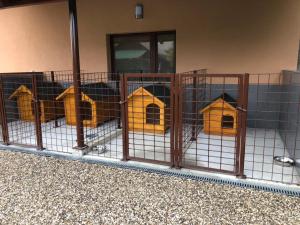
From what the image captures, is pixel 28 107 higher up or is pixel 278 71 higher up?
pixel 278 71

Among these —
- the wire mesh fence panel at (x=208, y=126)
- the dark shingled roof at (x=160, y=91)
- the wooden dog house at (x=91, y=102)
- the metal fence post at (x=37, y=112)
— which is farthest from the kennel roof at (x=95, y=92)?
the wire mesh fence panel at (x=208, y=126)

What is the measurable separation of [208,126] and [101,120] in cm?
197

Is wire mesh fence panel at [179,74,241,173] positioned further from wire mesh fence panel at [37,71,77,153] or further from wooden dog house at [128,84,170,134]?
wire mesh fence panel at [37,71,77,153]

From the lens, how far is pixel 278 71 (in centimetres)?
453

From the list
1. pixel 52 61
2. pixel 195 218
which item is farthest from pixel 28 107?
pixel 195 218

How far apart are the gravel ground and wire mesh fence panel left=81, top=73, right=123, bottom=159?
2.10 ft

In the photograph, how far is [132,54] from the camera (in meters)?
5.50

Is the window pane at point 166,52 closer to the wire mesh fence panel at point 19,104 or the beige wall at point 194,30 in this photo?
the beige wall at point 194,30

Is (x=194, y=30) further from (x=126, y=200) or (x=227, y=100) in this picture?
(x=126, y=200)

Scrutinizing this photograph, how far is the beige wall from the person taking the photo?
14.5ft

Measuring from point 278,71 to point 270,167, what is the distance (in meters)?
2.13

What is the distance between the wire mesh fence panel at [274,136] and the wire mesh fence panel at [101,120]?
66.2 inches

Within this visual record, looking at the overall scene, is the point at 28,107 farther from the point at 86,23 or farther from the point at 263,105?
the point at 263,105

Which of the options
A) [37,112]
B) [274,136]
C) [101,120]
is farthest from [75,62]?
[274,136]
